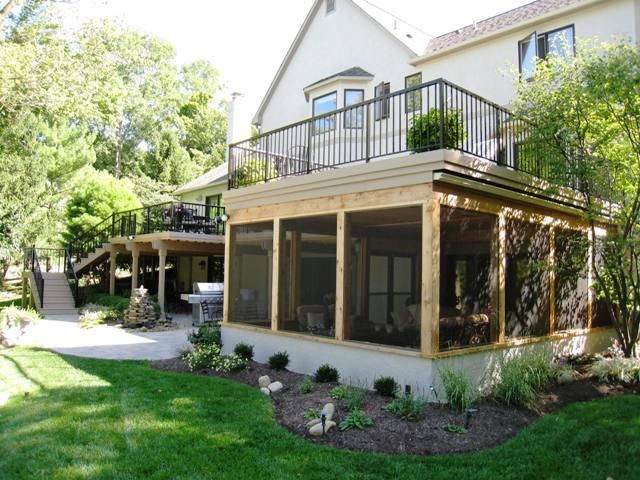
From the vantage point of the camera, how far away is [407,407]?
5.40 metres

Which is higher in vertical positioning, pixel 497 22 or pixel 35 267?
pixel 497 22

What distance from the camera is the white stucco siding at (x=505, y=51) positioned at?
10844 mm

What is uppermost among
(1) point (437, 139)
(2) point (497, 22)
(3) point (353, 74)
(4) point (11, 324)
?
(2) point (497, 22)

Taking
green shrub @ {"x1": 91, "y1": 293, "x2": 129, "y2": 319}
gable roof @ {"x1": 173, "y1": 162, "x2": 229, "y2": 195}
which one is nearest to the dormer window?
gable roof @ {"x1": 173, "y1": 162, "x2": 229, "y2": 195}

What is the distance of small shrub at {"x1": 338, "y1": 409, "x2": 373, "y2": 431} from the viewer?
5117 mm

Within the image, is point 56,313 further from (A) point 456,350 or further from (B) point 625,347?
(B) point 625,347

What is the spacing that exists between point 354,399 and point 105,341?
26.0ft

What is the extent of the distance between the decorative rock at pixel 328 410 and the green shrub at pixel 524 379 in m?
Answer: 2.14

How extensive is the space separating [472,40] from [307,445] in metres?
11.9

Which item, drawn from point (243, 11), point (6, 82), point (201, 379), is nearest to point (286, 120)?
point (243, 11)

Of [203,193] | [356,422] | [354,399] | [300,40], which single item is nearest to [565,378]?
[354,399]

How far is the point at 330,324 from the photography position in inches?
322

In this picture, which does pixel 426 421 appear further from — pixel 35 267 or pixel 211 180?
pixel 211 180

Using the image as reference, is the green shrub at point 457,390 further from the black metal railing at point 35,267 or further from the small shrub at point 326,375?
the black metal railing at point 35,267
